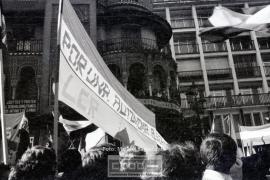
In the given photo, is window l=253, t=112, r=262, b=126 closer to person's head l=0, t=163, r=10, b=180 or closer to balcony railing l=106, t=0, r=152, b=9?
balcony railing l=106, t=0, r=152, b=9

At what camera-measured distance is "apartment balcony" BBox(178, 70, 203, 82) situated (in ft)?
107

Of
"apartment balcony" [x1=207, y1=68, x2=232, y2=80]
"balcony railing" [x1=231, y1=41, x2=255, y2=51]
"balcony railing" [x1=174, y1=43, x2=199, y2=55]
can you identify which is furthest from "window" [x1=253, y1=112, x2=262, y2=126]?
"balcony railing" [x1=174, y1=43, x2=199, y2=55]

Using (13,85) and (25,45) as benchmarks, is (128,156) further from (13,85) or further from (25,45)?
(25,45)

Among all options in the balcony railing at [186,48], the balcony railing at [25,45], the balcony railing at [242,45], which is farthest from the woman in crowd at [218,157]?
the balcony railing at [242,45]

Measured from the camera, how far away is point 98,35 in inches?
849

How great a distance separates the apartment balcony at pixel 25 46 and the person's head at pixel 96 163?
16938 millimetres

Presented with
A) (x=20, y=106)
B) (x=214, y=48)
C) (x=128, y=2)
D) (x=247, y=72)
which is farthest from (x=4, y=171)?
(x=214, y=48)

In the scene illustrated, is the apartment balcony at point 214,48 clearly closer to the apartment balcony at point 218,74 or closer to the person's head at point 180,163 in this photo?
the apartment balcony at point 218,74

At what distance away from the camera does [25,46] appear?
2033cm

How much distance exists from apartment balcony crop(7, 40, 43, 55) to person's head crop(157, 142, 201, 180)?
57.7ft

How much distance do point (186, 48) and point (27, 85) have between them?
20.0 metres

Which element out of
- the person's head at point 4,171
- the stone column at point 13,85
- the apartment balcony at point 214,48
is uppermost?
the apartment balcony at point 214,48

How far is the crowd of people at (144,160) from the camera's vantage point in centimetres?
260

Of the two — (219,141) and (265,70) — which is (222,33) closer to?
(219,141)
